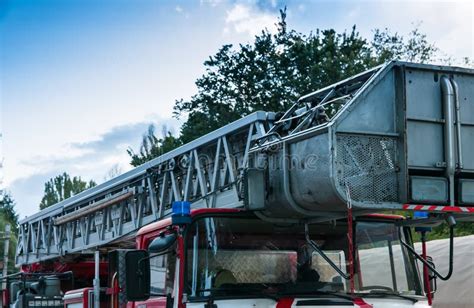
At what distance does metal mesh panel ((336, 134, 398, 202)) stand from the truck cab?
0.60m

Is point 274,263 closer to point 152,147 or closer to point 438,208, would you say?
point 438,208

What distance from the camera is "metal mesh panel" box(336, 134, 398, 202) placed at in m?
4.80

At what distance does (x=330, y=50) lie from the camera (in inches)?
933

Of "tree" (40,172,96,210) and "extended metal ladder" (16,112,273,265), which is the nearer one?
"extended metal ladder" (16,112,273,265)

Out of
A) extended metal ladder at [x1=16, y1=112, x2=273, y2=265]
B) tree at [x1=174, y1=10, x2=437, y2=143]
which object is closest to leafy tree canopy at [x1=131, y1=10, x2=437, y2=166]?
tree at [x1=174, y1=10, x2=437, y2=143]


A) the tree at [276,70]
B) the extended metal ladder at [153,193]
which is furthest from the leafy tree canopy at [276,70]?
the extended metal ladder at [153,193]

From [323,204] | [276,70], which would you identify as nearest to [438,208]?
[323,204]

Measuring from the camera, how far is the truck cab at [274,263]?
527 centimetres

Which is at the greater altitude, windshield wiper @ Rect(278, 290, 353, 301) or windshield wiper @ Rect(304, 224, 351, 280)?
windshield wiper @ Rect(304, 224, 351, 280)

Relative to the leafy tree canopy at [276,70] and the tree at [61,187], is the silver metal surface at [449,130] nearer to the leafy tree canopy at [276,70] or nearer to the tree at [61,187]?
the leafy tree canopy at [276,70]

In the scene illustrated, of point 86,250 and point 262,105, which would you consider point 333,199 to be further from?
point 262,105

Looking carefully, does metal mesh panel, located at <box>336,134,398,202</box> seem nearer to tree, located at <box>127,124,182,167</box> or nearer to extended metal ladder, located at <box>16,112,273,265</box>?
extended metal ladder, located at <box>16,112,273,265</box>

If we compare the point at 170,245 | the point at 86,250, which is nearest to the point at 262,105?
the point at 86,250

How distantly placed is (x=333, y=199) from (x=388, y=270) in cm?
141
